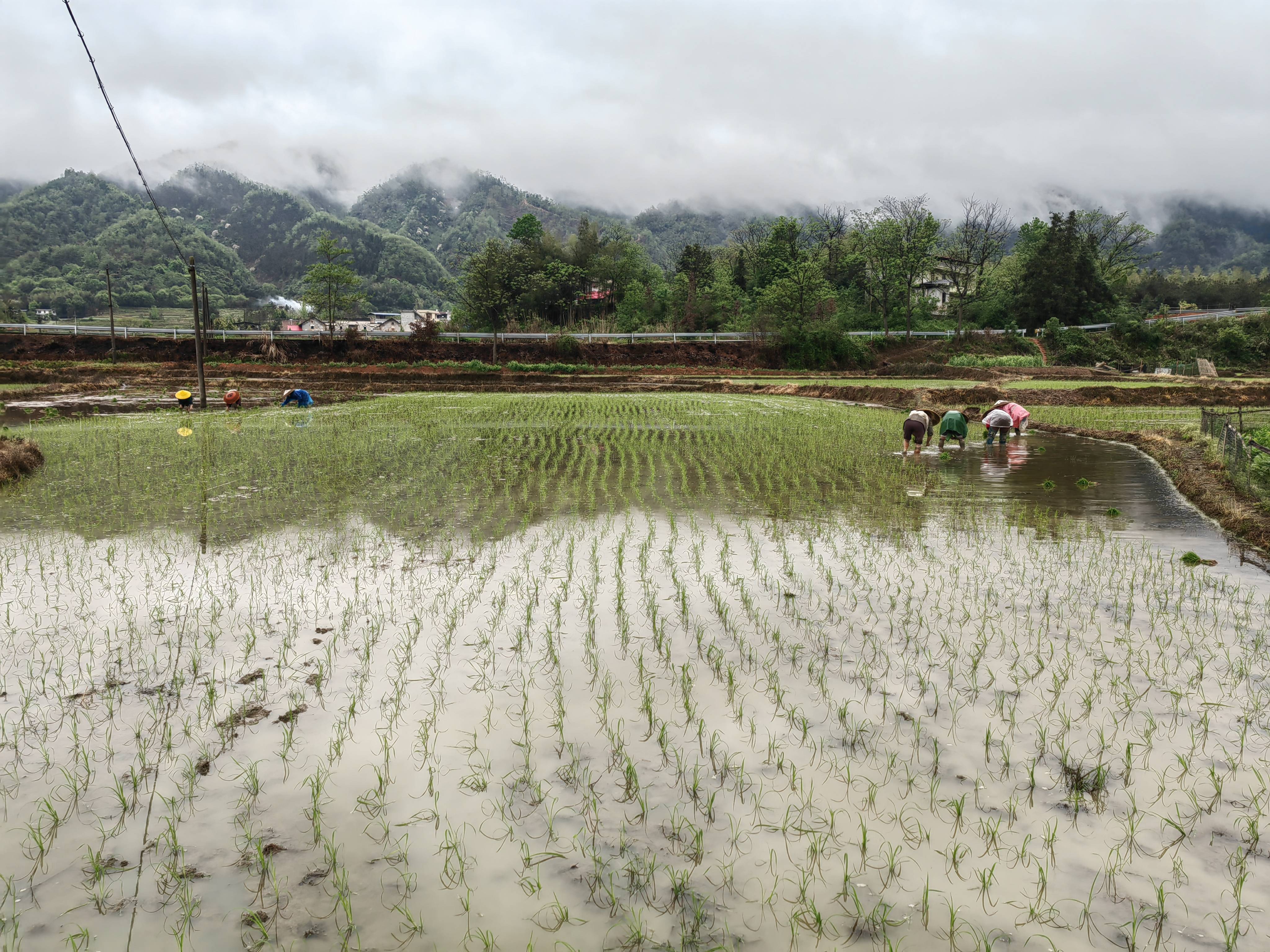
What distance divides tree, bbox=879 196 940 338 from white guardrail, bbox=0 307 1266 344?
11.8 ft

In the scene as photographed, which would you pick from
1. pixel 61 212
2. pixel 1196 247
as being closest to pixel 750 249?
pixel 61 212

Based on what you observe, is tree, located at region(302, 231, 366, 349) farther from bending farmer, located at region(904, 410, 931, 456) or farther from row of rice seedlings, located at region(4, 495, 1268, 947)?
row of rice seedlings, located at region(4, 495, 1268, 947)

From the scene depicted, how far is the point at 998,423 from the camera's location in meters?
14.9

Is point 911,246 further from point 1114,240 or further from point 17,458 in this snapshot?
point 17,458

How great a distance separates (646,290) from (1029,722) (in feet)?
207

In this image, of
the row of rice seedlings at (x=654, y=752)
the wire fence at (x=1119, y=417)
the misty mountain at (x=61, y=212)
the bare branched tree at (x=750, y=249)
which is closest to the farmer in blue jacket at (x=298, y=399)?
the row of rice seedlings at (x=654, y=752)

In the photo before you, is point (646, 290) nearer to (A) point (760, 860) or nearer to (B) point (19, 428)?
(B) point (19, 428)

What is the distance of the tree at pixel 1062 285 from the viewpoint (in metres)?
55.4

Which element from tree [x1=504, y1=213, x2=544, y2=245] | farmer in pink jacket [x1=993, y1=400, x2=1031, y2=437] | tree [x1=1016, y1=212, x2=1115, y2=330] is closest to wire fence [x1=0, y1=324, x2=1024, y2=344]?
tree [x1=1016, y1=212, x2=1115, y2=330]

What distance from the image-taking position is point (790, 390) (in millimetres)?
32281

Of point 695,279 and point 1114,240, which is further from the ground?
point 1114,240

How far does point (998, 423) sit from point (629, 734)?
44.3 feet

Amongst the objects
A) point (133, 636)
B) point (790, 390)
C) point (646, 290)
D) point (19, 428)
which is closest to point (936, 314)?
point (646, 290)

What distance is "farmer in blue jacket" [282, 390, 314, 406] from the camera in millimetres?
24797
